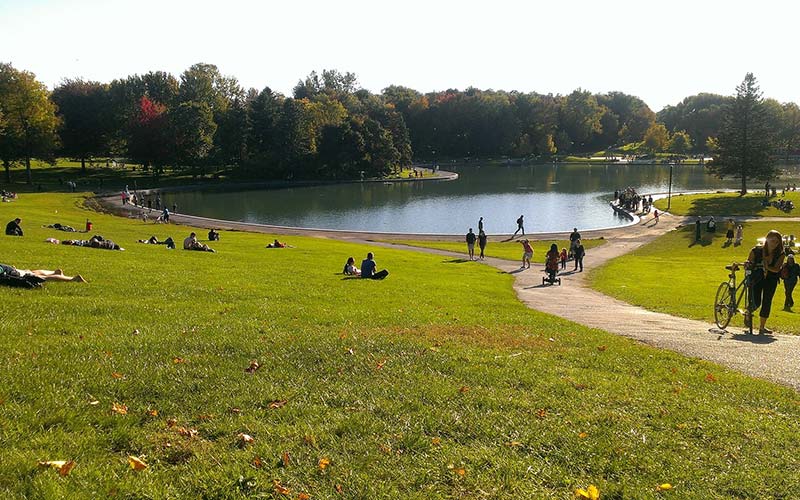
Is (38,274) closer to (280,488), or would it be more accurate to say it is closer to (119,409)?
(119,409)

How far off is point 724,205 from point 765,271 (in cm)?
5499

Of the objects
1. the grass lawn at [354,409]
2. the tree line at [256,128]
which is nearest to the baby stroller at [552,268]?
the grass lawn at [354,409]

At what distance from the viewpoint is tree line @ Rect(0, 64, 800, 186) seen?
258 ft

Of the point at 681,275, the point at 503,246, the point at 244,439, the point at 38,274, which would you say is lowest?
the point at 681,275

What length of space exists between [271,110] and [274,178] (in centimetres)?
1166

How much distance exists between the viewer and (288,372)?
8.09 m

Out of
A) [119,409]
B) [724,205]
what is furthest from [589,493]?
[724,205]

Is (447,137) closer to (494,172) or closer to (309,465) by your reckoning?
(494,172)

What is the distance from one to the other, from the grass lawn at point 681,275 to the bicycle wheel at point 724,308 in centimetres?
109

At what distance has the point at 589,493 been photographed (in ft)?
17.4

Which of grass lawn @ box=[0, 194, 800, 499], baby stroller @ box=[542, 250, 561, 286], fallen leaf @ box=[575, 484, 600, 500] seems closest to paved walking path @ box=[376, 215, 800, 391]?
baby stroller @ box=[542, 250, 561, 286]

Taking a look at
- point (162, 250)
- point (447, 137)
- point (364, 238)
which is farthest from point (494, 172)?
point (162, 250)

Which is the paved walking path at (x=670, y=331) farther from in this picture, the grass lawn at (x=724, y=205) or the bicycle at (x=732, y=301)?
the grass lawn at (x=724, y=205)

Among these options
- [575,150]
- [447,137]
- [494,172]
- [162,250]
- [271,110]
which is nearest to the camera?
[162,250]
